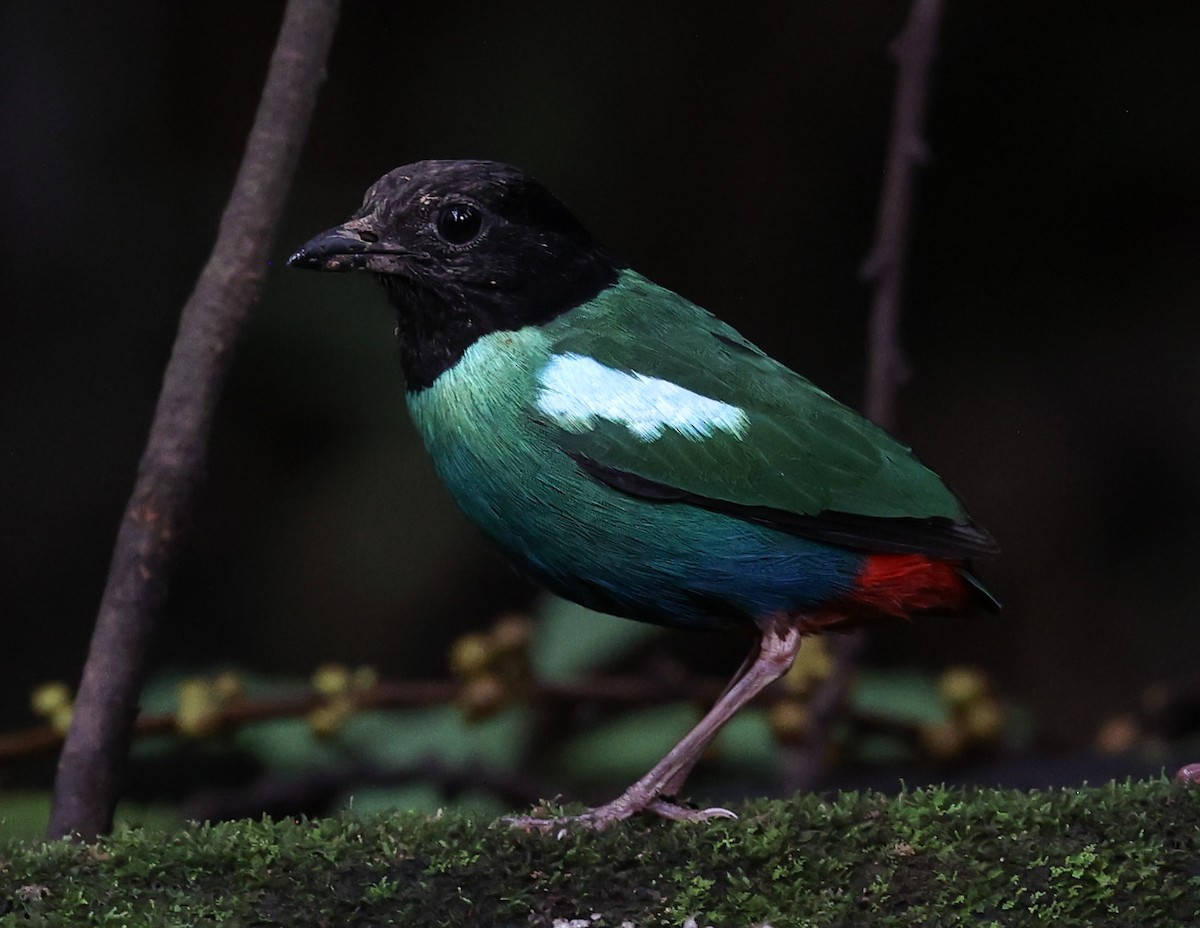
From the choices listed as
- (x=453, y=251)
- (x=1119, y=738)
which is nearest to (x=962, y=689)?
(x=1119, y=738)

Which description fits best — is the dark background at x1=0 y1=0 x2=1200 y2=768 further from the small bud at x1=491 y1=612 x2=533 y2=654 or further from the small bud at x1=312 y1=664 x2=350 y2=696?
the small bud at x1=312 y1=664 x2=350 y2=696

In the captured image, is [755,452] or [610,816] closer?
[610,816]

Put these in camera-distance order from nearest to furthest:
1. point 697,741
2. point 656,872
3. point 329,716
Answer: point 656,872 → point 697,741 → point 329,716

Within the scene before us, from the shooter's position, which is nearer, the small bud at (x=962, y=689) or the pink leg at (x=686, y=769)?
the pink leg at (x=686, y=769)

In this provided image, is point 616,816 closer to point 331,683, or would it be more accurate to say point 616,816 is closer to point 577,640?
point 331,683

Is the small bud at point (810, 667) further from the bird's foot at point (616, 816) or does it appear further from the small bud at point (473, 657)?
the bird's foot at point (616, 816)

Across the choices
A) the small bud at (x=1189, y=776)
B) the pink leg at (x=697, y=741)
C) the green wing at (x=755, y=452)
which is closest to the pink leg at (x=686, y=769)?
the pink leg at (x=697, y=741)

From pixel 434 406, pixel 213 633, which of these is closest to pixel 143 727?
pixel 434 406
